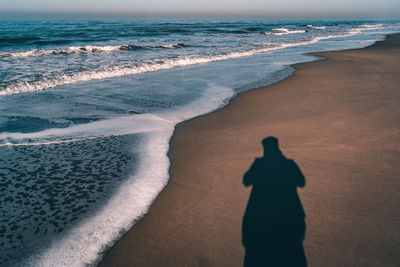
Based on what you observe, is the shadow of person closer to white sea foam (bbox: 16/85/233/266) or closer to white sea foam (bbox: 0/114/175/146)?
white sea foam (bbox: 16/85/233/266)

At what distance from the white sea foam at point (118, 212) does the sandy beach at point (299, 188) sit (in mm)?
147

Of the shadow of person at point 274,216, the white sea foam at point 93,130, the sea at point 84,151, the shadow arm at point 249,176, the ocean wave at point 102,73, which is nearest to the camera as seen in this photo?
the shadow of person at point 274,216

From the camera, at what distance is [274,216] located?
266 centimetres

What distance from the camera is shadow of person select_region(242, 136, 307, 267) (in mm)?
2236

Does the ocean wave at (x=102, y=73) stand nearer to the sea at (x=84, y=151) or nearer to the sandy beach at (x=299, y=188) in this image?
the sea at (x=84, y=151)

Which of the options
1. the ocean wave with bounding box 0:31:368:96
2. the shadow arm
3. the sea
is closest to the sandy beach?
the shadow arm

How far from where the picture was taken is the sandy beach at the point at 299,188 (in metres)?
2.28

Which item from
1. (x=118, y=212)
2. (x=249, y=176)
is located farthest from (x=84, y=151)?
(x=249, y=176)

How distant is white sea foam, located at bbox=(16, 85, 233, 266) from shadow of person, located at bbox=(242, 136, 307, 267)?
3.82 feet

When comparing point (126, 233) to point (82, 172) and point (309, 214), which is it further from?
point (309, 214)

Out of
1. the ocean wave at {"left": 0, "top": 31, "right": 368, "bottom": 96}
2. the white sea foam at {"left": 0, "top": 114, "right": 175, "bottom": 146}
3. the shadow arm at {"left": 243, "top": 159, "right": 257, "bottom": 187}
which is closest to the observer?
the shadow arm at {"left": 243, "top": 159, "right": 257, "bottom": 187}

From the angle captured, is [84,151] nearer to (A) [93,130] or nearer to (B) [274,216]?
(A) [93,130]

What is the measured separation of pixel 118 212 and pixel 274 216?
5.55ft

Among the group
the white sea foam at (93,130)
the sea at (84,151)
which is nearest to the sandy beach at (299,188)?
the sea at (84,151)
